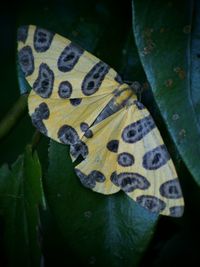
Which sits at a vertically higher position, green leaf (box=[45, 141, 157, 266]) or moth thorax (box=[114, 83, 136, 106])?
moth thorax (box=[114, 83, 136, 106])

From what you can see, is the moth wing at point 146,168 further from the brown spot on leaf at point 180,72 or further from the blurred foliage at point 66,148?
the brown spot on leaf at point 180,72

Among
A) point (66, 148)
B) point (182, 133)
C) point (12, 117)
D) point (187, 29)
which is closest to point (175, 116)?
point (182, 133)

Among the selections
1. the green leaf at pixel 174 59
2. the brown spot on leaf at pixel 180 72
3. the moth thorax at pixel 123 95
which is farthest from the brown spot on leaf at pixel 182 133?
the moth thorax at pixel 123 95

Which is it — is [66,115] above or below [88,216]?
above

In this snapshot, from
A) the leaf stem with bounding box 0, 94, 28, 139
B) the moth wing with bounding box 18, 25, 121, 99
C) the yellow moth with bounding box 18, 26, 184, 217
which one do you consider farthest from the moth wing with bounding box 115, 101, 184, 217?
the leaf stem with bounding box 0, 94, 28, 139

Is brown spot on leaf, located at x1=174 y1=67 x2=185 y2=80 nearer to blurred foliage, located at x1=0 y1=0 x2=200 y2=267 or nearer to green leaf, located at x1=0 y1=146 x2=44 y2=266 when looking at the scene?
blurred foliage, located at x1=0 y1=0 x2=200 y2=267

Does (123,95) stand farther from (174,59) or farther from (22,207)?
(22,207)
